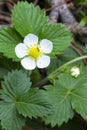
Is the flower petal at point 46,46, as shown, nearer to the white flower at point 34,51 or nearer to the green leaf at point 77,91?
the white flower at point 34,51

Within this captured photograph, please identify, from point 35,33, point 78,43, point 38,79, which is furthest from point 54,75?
point 78,43

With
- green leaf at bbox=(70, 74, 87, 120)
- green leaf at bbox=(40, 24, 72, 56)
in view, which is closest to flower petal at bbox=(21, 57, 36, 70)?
green leaf at bbox=(40, 24, 72, 56)

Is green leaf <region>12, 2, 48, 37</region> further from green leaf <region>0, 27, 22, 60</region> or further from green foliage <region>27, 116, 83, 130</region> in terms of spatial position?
green foliage <region>27, 116, 83, 130</region>

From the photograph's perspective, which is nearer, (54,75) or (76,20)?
(54,75)

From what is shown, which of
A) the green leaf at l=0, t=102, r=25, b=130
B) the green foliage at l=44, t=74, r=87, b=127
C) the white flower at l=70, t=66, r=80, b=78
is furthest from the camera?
the white flower at l=70, t=66, r=80, b=78

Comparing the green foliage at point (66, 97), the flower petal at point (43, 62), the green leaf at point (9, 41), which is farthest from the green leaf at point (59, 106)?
the green leaf at point (9, 41)

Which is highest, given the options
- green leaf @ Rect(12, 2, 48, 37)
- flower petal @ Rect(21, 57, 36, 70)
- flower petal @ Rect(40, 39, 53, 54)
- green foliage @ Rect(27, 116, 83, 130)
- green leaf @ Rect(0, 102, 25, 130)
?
green leaf @ Rect(12, 2, 48, 37)

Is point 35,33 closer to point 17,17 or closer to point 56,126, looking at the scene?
point 17,17
